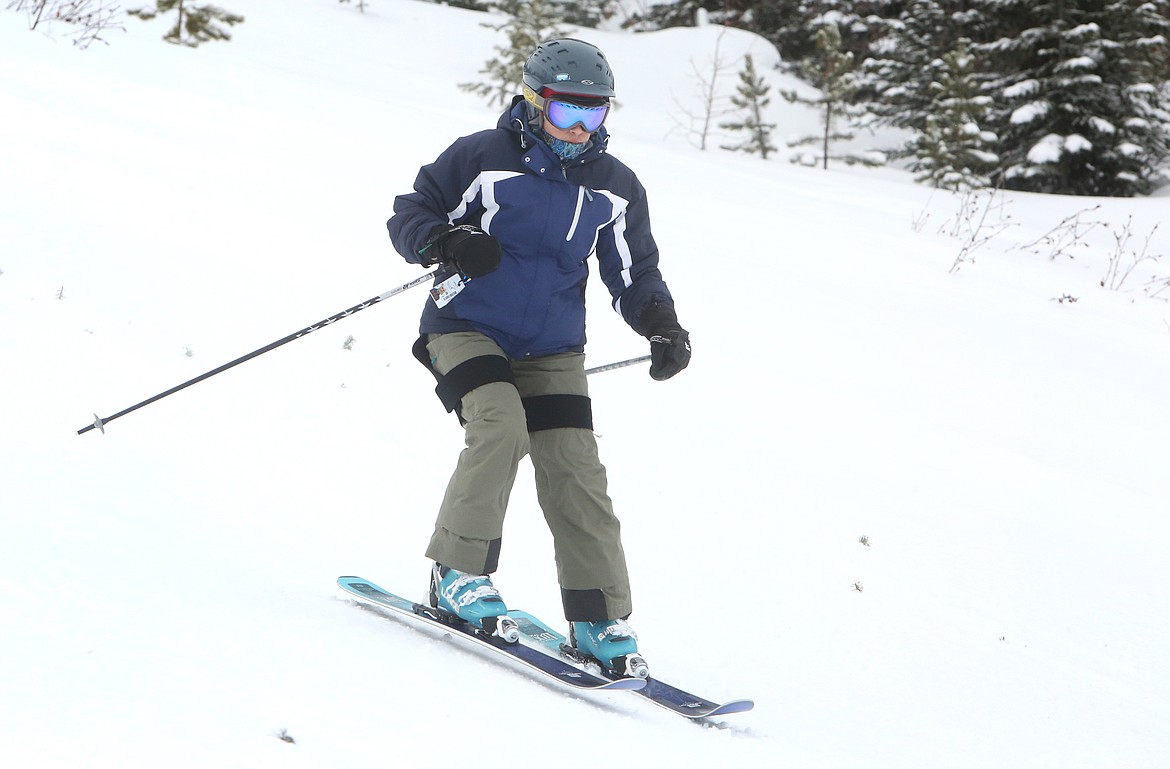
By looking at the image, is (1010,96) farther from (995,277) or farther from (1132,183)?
(995,277)

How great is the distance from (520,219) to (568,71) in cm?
47

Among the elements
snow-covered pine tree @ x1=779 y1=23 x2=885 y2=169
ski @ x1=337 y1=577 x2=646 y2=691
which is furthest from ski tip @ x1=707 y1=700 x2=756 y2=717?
snow-covered pine tree @ x1=779 y1=23 x2=885 y2=169

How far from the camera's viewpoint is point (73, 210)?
639cm

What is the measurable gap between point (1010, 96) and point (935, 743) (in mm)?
17879

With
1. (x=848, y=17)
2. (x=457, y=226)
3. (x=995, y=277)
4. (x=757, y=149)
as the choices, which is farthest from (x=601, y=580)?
(x=848, y=17)

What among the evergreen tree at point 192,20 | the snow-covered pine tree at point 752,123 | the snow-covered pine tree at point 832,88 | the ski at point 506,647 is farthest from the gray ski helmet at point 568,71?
the snow-covered pine tree at point 832,88

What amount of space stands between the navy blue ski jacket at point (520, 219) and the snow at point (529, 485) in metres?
1.01

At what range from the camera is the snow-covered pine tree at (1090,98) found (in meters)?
17.8

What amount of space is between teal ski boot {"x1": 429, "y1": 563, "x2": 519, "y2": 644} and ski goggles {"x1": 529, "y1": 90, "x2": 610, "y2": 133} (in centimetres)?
140

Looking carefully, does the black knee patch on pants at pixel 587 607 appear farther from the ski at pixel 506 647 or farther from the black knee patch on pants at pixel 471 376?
the black knee patch on pants at pixel 471 376

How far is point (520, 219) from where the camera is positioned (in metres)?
3.17

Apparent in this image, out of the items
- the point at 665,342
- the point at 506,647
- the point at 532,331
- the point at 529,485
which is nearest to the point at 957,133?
the point at 529,485

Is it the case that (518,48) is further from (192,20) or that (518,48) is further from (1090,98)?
(1090,98)

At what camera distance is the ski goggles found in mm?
3139
